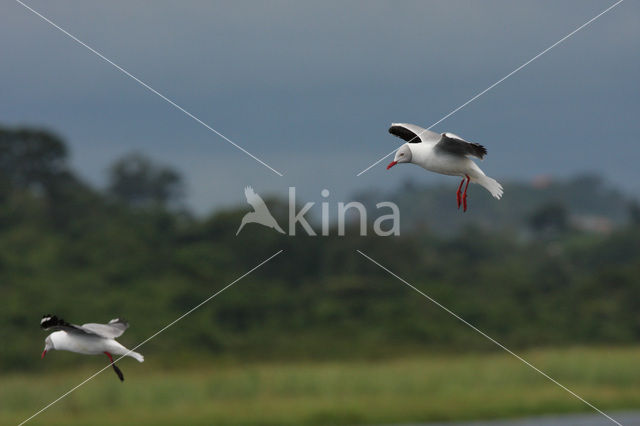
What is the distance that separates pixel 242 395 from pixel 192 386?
187 centimetres

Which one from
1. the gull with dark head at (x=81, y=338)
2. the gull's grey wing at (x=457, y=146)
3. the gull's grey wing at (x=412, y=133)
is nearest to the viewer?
the gull with dark head at (x=81, y=338)

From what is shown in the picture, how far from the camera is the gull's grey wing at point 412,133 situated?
2.73 m

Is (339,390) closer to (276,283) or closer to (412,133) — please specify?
(276,283)

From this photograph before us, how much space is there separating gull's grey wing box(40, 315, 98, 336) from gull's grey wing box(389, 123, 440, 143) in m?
0.94

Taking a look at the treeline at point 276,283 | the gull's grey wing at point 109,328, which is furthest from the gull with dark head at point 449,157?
the treeline at point 276,283

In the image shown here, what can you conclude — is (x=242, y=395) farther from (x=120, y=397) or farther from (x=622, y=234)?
(x=622, y=234)

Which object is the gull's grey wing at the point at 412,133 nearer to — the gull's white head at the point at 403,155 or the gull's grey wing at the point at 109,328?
the gull's white head at the point at 403,155

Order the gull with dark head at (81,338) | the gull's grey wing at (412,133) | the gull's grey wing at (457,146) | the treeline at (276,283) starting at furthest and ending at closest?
the treeline at (276,283) < the gull's grey wing at (412,133) < the gull's grey wing at (457,146) < the gull with dark head at (81,338)

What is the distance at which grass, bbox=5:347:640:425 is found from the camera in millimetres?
37656

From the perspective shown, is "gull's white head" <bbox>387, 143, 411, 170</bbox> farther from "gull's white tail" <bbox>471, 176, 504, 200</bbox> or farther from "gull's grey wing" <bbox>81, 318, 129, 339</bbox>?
"gull's grey wing" <bbox>81, 318, 129, 339</bbox>

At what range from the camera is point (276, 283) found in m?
49.9

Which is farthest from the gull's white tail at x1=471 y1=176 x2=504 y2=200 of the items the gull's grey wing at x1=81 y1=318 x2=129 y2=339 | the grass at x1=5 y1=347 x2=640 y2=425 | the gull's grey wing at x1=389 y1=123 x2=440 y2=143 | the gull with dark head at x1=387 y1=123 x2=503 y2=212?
the grass at x1=5 y1=347 x2=640 y2=425

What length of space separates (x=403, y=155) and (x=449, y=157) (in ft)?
0.45

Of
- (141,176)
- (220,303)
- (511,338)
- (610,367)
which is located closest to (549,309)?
(511,338)
